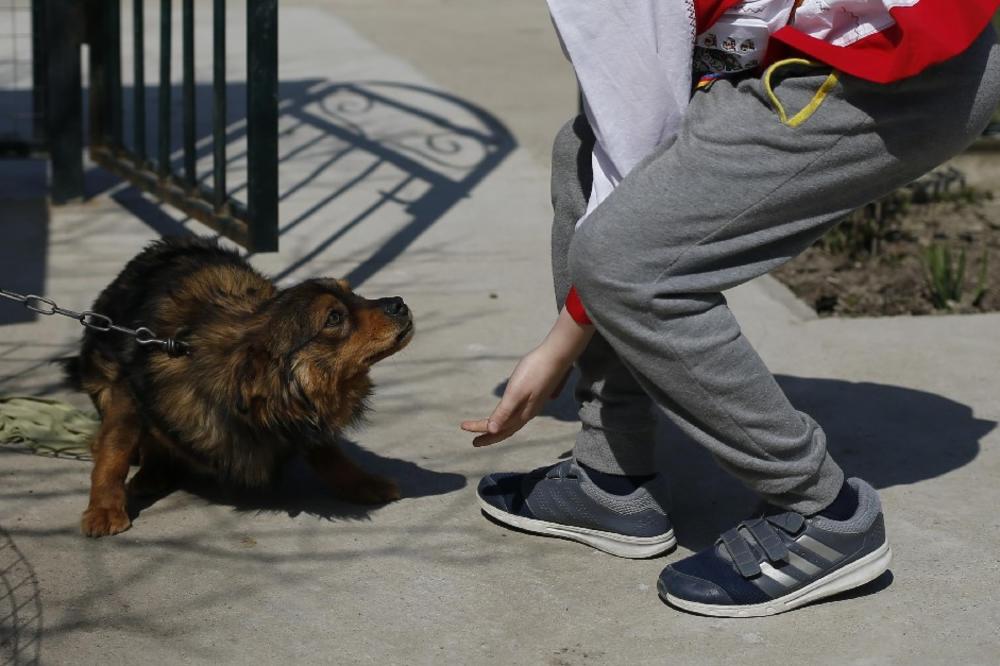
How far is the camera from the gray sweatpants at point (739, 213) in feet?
9.13

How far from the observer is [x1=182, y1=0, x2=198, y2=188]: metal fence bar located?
544 centimetres

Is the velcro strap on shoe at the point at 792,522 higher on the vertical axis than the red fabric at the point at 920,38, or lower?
lower

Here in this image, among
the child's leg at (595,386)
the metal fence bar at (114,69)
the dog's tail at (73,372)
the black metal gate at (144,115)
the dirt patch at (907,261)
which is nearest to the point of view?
the child's leg at (595,386)

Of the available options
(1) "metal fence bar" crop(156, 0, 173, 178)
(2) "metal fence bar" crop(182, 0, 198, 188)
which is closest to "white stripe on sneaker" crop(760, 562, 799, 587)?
(2) "metal fence bar" crop(182, 0, 198, 188)

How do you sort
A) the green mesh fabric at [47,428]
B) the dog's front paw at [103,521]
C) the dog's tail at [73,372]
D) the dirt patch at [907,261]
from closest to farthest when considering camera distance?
the dog's front paw at [103,521] < the green mesh fabric at [47,428] < the dog's tail at [73,372] < the dirt patch at [907,261]

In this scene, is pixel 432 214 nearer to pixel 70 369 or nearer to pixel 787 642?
pixel 70 369

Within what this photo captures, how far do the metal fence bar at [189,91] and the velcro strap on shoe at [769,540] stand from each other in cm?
322

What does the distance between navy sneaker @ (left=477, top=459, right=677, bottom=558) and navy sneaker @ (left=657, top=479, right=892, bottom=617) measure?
245 mm

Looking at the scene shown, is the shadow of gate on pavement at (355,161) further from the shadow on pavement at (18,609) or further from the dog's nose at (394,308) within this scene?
the shadow on pavement at (18,609)

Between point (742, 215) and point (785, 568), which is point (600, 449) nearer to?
point (785, 568)

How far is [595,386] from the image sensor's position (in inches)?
133

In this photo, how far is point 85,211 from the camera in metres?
6.14

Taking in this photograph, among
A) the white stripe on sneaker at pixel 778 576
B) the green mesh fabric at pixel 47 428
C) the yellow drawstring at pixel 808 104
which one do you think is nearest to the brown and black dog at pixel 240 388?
the green mesh fabric at pixel 47 428

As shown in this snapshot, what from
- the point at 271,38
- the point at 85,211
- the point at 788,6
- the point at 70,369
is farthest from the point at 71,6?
the point at 788,6
